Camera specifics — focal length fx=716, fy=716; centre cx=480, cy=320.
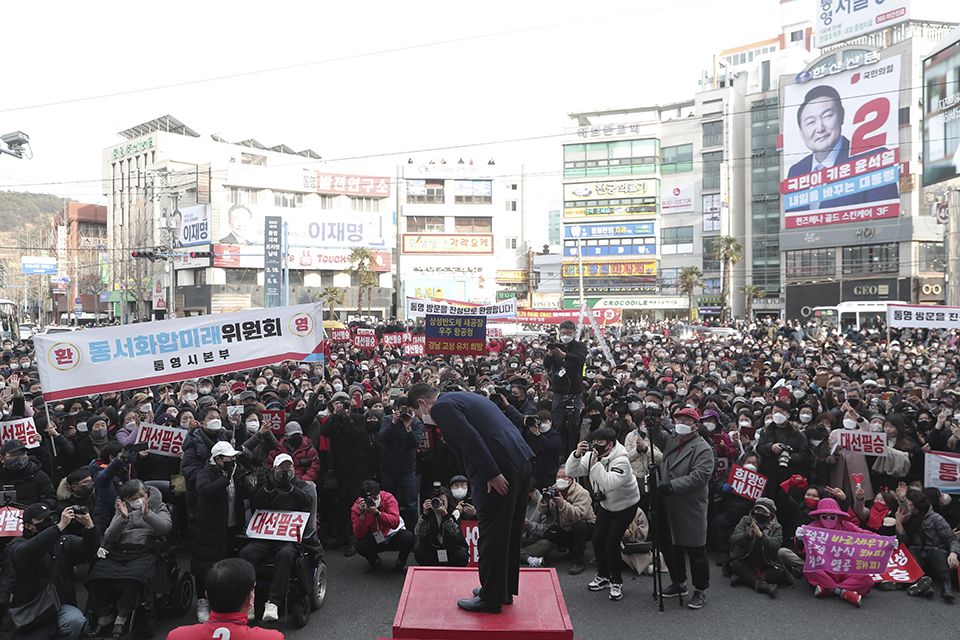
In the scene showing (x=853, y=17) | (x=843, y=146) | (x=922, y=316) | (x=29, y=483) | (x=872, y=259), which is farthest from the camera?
(x=853, y=17)

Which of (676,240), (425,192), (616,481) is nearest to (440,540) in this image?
(616,481)

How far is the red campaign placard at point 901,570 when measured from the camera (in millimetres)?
6887

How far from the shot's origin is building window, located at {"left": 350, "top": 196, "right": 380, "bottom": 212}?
205 ft

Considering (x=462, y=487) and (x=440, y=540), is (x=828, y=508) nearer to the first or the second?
(x=462, y=487)

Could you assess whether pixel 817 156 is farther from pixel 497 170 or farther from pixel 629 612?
pixel 629 612

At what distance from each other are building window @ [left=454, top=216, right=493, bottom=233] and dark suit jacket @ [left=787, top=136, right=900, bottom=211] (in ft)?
91.1

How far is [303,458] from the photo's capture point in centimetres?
812

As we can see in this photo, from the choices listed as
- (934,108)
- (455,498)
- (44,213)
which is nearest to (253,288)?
(934,108)

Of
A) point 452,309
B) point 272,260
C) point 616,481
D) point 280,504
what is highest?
point 272,260

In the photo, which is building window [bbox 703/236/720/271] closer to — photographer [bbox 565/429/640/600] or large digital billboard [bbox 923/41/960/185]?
large digital billboard [bbox 923/41/960/185]

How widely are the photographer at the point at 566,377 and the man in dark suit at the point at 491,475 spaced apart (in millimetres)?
6842

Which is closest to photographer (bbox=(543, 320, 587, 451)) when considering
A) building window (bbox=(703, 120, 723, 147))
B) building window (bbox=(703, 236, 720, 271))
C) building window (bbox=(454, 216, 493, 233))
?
building window (bbox=(454, 216, 493, 233))

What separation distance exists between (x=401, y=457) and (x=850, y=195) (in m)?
58.0

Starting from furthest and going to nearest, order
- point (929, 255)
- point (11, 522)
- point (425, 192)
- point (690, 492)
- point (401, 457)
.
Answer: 1. point (425, 192)
2. point (929, 255)
3. point (401, 457)
4. point (690, 492)
5. point (11, 522)
